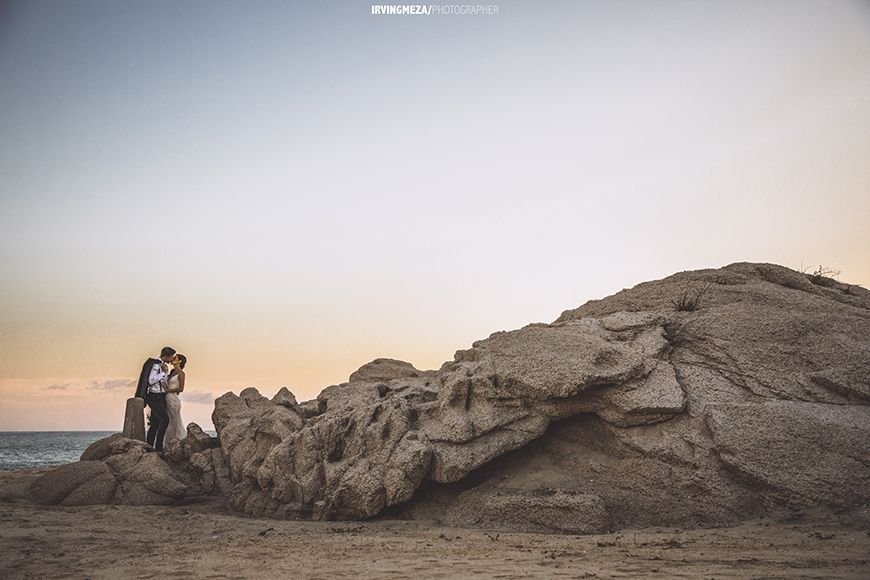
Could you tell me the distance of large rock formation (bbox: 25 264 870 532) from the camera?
9.45m

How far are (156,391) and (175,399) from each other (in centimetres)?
54

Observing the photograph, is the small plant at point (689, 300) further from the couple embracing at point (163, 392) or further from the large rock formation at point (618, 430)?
the couple embracing at point (163, 392)

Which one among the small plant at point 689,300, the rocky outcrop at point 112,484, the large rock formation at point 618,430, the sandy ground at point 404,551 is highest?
the small plant at point 689,300

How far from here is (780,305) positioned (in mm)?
11781

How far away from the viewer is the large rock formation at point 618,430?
372 inches

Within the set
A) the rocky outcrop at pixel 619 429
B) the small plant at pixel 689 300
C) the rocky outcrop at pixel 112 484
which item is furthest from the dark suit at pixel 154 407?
the small plant at pixel 689 300

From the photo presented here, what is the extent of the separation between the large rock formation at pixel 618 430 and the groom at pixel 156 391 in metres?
4.12

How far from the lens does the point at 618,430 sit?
1052 cm

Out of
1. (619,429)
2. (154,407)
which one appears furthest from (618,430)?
(154,407)

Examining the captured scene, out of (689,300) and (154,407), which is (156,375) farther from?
(689,300)

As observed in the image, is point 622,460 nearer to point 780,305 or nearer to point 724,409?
point 724,409

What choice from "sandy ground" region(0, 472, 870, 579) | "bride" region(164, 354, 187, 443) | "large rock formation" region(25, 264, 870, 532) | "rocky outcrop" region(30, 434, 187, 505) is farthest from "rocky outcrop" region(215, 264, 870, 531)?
"bride" region(164, 354, 187, 443)

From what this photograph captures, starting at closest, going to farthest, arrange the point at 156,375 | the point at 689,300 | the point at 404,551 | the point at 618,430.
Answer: the point at 404,551 < the point at 618,430 < the point at 689,300 < the point at 156,375

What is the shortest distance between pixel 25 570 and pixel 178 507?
179 inches
